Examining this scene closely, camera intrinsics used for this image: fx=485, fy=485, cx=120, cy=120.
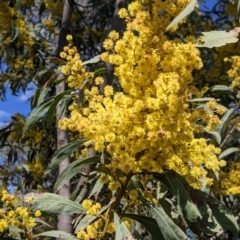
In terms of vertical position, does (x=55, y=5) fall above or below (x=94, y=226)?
above

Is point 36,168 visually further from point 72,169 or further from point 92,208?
point 92,208

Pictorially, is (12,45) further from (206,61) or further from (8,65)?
(206,61)

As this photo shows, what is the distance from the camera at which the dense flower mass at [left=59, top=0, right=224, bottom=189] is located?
1.17 m

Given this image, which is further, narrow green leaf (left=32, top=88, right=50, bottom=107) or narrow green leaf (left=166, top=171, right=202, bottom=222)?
narrow green leaf (left=32, top=88, right=50, bottom=107)

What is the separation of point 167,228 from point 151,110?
0.35 m

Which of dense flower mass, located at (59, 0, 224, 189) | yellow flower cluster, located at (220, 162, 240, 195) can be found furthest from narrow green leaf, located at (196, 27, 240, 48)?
yellow flower cluster, located at (220, 162, 240, 195)

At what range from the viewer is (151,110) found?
1187mm

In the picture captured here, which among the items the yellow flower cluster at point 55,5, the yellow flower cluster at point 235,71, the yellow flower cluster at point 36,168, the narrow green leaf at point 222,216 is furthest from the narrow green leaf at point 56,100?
the yellow flower cluster at point 55,5

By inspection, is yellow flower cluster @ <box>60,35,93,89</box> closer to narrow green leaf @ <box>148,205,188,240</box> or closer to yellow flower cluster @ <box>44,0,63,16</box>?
narrow green leaf @ <box>148,205,188,240</box>

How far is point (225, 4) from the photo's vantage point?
13.2 ft

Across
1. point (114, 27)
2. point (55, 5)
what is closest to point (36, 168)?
point (55, 5)

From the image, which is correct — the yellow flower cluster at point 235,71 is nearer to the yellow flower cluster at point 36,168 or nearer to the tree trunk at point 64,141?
the tree trunk at point 64,141

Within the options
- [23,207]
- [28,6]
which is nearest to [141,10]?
[23,207]

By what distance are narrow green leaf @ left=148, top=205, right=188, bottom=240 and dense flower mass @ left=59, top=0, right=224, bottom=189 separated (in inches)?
5.6
